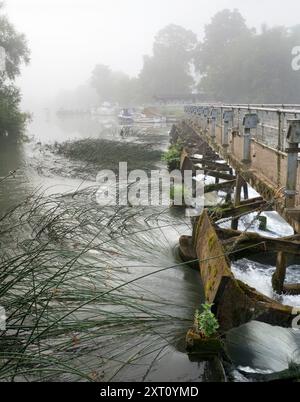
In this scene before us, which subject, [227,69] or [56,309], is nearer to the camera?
[56,309]

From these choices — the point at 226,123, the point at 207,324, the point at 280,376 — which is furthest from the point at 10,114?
the point at 280,376

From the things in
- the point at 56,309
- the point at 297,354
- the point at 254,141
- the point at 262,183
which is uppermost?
the point at 254,141

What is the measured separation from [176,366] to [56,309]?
4.81 feet

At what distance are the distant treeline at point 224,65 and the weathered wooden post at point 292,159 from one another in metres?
56.6

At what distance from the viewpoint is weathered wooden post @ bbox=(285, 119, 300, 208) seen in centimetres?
528

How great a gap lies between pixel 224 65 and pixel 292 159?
214ft

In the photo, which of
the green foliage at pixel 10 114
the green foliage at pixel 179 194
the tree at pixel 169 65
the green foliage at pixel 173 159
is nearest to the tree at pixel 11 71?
the green foliage at pixel 10 114

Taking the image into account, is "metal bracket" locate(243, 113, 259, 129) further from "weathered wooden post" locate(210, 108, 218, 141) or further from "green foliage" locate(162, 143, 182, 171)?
"green foliage" locate(162, 143, 182, 171)

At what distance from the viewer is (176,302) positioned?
607 centimetres

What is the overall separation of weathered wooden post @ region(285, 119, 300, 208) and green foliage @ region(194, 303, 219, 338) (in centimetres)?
216

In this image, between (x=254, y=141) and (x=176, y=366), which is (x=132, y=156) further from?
(x=176, y=366)

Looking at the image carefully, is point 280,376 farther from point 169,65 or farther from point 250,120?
point 169,65

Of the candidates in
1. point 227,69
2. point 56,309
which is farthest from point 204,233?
point 227,69

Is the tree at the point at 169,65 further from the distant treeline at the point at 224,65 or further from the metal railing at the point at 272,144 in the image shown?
the metal railing at the point at 272,144
